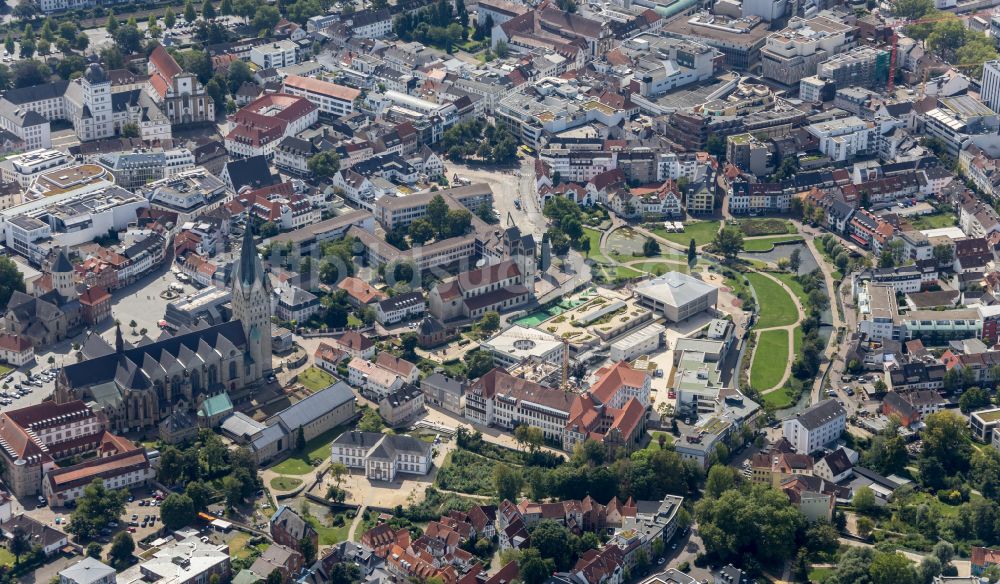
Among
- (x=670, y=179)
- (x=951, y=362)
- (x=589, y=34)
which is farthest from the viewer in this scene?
(x=589, y=34)

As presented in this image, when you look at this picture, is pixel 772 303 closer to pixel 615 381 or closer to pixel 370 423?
pixel 615 381

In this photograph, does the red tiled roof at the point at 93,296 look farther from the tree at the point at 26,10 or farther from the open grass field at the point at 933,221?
the open grass field at the point at 933,221

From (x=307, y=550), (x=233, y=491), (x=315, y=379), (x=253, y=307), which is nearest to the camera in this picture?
(x=307, y=550)

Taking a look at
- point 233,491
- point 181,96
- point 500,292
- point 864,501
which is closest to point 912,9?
point 500,292

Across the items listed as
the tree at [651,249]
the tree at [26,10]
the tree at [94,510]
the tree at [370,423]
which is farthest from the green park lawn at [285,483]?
the tree at [26,10]

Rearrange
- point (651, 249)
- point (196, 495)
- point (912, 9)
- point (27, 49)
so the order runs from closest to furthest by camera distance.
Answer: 1. point (196, 495)
2. point (651, 249)
3. point (27, 49)
4. point (912, 9)

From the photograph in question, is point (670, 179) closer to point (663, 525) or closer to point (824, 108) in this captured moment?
point (824, 108)

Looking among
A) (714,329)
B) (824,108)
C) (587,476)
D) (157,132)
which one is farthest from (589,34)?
(587,476)
